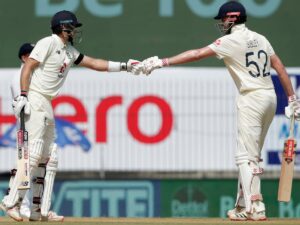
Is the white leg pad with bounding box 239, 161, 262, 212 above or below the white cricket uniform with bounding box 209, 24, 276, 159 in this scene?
below

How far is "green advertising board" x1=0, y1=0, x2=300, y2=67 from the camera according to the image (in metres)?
17.2

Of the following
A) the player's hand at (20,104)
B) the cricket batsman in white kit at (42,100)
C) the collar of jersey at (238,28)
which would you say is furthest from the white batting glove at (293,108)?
the player's hand at (20,104)

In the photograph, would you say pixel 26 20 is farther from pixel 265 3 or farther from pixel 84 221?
pixel 84 221

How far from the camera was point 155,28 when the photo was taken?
1725 centimetres

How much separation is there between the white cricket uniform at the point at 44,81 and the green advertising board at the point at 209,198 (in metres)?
4.10

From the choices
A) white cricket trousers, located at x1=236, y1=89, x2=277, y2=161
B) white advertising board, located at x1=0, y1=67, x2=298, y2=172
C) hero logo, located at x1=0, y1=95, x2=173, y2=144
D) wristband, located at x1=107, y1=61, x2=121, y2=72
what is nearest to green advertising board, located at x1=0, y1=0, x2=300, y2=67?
white advertising board, located at x1=0, y1=67, x2=298, y2=172

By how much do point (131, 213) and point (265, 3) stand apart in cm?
288

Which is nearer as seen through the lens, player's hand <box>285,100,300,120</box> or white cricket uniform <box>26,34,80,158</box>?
white cricket uniform <box>26,34,80,158</box>

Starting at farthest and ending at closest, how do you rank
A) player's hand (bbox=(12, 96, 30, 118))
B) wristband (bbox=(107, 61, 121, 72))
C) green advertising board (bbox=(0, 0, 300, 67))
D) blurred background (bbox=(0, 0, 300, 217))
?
1. green advertising board (bbox=(0, 0, 300, 67))
2. blurred background (bbox=(0, 0, 300, 217))
3. wristband (bbox=(107, 61, 121, 72))
4. player's hand (bbox=(12, 96, 30, 118))

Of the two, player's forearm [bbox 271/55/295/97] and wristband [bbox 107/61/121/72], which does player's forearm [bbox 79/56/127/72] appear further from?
player's forearm [bbox 271/55/295/97]

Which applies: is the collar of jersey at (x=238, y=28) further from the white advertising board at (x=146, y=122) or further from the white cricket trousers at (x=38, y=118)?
the white advertising board at (x=146, y=122)

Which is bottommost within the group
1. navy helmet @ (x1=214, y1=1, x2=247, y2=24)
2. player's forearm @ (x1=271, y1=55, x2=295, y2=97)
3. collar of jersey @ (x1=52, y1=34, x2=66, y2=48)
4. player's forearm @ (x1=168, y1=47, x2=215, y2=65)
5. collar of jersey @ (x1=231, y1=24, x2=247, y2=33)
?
player's forearm @ (x1=271, y1=55, x2=295, y2=97)

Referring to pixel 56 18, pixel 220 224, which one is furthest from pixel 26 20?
pixel 220 224

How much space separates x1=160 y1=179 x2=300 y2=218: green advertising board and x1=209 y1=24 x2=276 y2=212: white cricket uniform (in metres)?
3.82
